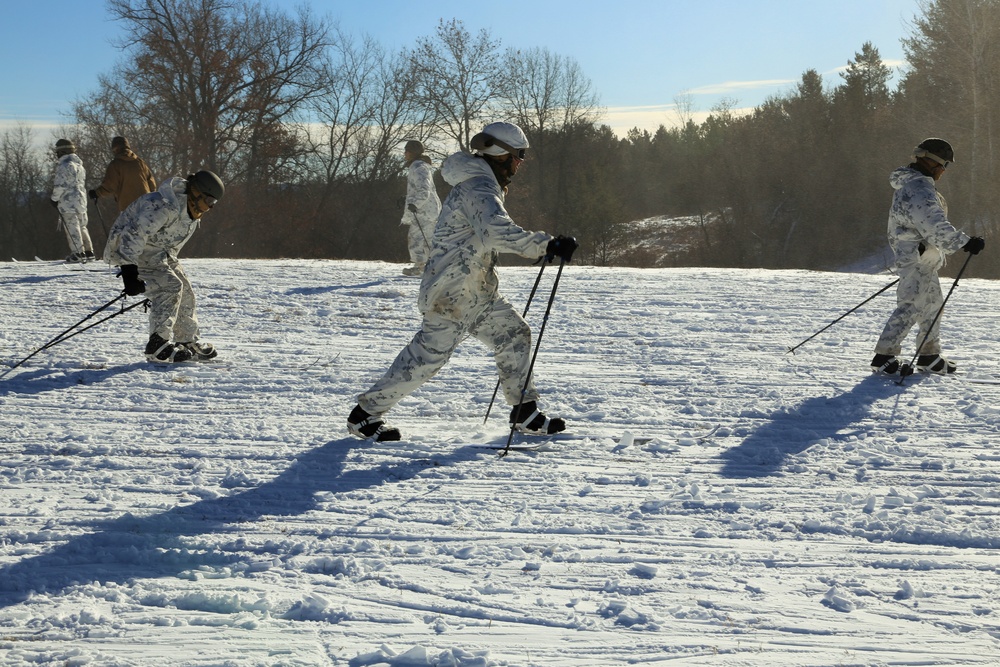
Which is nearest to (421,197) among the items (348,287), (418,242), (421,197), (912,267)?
(421,197)

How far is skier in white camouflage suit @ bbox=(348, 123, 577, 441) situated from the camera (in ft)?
16.4

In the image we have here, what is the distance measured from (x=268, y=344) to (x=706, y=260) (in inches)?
1461

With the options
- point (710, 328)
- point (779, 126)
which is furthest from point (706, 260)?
point (710, 328)

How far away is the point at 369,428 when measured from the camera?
5.44 meters

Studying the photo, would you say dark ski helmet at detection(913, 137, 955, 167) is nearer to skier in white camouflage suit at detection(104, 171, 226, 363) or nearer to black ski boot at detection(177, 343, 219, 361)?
skier in white camouflage suit at detection(104, 171, 226, 363)

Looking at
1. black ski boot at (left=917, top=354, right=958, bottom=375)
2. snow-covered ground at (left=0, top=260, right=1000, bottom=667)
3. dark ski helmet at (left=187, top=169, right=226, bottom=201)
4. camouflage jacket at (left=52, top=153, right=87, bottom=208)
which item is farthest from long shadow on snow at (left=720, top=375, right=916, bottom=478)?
camouflage jacket at (left=52, top=153, right=87, bottom=208)

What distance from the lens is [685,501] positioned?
4.42 m

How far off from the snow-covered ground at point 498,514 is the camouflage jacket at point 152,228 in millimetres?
925

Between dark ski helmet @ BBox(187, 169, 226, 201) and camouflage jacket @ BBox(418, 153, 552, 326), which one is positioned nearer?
camouflage jacket @ BBox(418, 153, 552, 326)

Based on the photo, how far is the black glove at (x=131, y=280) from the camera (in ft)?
23.2

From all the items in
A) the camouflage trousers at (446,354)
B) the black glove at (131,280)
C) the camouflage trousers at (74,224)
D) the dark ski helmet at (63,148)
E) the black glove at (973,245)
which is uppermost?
the dark ski helmet at (63,148)

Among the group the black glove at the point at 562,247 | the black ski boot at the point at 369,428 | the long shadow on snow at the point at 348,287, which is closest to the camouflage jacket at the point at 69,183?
the long shadow on snow at the point at 348,287

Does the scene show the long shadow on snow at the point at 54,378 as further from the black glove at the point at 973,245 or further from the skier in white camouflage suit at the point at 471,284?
the black glove at the point at 973,245

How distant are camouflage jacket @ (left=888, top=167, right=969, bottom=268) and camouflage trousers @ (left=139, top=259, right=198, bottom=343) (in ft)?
19.0
